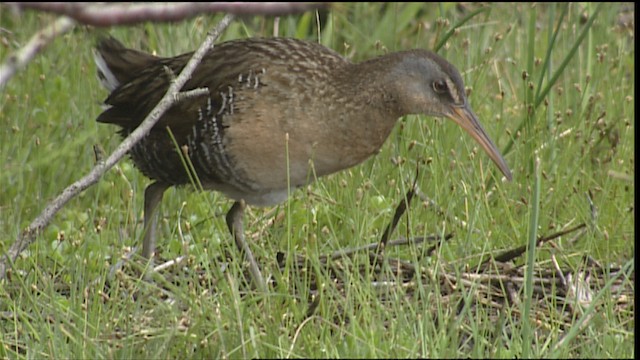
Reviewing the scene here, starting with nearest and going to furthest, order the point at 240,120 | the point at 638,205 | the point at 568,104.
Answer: the point at 638,205 < the point at 240,120 < the point at 568,104

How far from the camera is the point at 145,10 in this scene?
1.48 meters

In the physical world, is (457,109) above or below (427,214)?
above

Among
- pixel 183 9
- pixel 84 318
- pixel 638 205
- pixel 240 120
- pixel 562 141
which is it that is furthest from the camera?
pixel 562 141

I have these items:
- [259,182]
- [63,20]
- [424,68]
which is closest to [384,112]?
[424,68]

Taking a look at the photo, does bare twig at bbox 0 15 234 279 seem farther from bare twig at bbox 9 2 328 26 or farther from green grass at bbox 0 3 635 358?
bare twig at bbox 9 2 328 26

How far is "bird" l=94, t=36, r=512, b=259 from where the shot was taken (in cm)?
492

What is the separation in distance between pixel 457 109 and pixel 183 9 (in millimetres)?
3705

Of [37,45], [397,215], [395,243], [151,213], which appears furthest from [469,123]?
[37,45]

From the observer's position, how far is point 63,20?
155 centimetres

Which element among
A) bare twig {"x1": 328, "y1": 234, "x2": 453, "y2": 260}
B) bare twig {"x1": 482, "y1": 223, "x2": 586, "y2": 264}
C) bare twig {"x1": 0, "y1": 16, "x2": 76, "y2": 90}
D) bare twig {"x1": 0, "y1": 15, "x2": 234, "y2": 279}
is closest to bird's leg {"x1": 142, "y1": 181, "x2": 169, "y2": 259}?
bare twig {"x1": 328, "y1": 234, "x2": 453, "y2": 260}

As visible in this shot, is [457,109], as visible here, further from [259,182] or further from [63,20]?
[63,20]

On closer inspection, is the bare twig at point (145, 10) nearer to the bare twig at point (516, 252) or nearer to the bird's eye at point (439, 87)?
the bare twig at point (516, 252)

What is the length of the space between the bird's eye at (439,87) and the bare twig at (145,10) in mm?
3588

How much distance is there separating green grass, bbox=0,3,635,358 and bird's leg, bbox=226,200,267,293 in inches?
1.9
